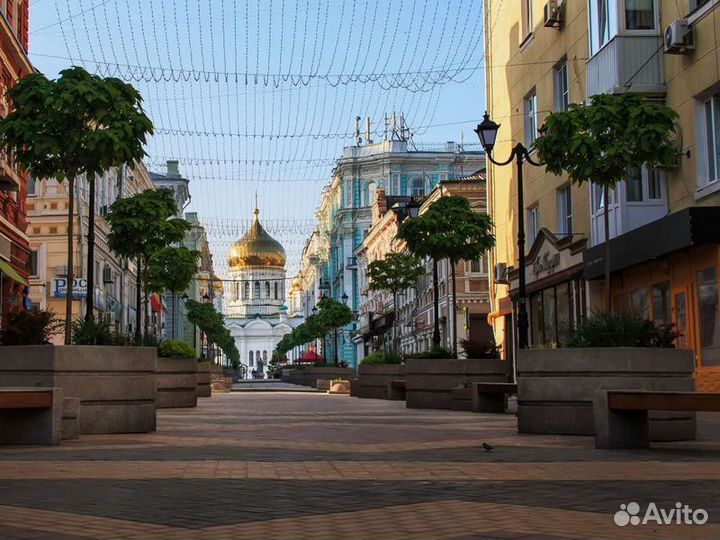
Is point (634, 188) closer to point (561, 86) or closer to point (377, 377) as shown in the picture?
point (561, 86)

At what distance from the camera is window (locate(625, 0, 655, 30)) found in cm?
2552

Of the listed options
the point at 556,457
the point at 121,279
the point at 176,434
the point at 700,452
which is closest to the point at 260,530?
the point at 556,457

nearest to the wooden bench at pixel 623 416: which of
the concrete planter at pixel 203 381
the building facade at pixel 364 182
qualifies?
the concrete planter at pixel 203 381

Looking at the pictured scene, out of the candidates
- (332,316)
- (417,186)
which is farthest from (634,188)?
(417,186)

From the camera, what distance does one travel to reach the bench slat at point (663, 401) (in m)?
10.9

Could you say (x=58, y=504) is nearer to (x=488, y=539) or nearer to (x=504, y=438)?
(x=488, y=539)

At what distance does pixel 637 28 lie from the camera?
2558 cm

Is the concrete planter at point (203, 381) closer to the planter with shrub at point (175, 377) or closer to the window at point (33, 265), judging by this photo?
the planter with shrub at point (175, 377)

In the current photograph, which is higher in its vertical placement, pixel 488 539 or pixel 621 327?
pixel 621 327

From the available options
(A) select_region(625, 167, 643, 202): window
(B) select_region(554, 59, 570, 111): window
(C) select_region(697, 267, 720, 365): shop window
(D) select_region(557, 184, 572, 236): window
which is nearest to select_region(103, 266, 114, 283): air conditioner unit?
(D) select_region(557, 184, 572, 236): window

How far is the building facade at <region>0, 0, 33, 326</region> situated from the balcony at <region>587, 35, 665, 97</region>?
17.0m

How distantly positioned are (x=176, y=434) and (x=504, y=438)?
4.52 meters

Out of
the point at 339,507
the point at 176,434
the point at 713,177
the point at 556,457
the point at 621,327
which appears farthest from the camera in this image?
the point at 713,177

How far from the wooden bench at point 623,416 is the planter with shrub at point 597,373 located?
40.8 inches
